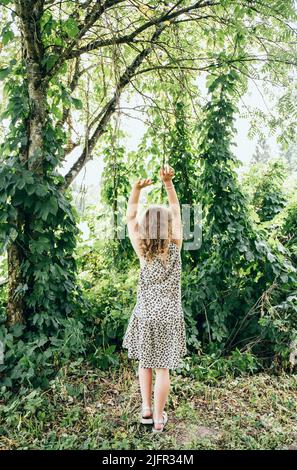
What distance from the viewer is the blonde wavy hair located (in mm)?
2756

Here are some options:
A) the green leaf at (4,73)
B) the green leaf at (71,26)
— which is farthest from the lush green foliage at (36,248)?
the green leaf at (71,26)

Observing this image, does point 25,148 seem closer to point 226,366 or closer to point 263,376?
point 226,366

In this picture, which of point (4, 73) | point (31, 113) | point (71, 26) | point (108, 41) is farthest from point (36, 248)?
point (108, 41)

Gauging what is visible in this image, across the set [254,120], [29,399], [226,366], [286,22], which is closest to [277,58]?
[286,22]

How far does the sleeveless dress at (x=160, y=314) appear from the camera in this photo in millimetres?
2814

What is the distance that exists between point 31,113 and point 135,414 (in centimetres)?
255

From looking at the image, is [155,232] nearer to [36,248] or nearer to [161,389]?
[161,389]

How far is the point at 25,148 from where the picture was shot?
362 centimetres

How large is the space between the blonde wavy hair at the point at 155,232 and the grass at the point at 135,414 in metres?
1.23

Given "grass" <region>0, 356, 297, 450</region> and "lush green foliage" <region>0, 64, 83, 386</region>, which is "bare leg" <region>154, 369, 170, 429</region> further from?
"lush green foliage" <region>0, 64, 83, 386</region>

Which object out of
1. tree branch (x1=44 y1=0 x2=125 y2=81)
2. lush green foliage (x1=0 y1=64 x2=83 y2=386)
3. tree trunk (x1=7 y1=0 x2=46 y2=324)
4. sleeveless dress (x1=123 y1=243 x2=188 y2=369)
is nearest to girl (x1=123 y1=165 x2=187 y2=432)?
sleeveless dress (x1=123 y1=243 x2=188 y2=369)

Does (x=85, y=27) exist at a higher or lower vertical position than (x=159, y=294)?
higher

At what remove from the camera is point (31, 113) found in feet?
11.7

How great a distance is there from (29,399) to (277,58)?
3.44 m
